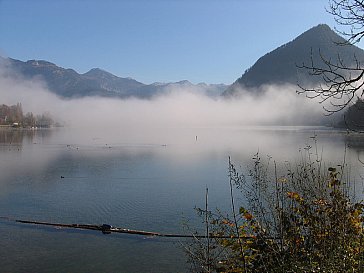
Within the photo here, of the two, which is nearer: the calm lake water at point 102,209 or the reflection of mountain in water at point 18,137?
the calm lake water at point 102,209

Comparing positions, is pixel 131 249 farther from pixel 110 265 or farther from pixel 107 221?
pixel 107 221

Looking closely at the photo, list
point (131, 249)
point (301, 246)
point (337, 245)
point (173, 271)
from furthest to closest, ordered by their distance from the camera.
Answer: point (131, 249), point (173, 271), point (301, 246), point (337, 245)

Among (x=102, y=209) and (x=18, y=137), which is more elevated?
(x=18, y=137)

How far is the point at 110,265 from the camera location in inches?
400

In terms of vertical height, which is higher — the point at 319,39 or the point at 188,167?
the point at 319,39

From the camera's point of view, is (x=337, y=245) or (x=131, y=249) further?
(x=131, y=249)

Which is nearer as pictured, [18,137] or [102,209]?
[102,209]

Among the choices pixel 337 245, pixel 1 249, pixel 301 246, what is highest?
pixel 337 245

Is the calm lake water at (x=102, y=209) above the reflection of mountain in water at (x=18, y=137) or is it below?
below

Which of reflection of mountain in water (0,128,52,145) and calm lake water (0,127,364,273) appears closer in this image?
calm lake water (0,127,364,273)

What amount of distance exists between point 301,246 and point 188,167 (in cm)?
2558

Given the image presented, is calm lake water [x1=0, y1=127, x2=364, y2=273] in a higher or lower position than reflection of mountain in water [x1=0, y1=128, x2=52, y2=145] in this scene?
lower

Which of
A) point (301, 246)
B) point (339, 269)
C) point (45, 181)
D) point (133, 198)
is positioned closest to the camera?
point (339, 269)

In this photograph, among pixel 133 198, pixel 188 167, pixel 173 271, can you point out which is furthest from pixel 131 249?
pixel 188 167
